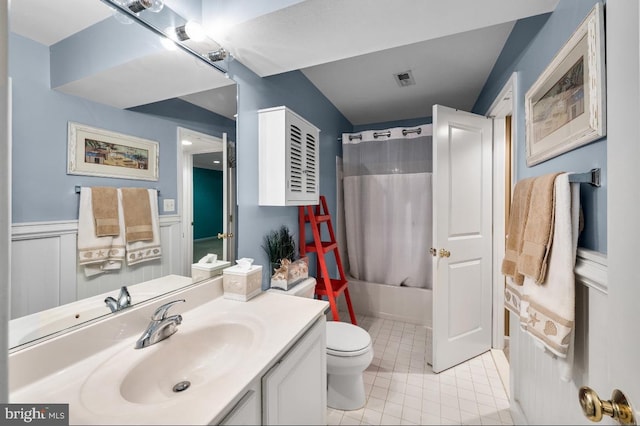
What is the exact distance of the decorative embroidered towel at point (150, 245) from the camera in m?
0.99

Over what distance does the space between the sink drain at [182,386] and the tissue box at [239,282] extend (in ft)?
1.42

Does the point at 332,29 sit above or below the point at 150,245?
above

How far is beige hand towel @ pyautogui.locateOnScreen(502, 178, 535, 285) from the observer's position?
3.56 ft

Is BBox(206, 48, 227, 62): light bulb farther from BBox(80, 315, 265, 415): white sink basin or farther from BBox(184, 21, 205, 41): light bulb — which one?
BBox(80, 315, 265, 415): white sink basin

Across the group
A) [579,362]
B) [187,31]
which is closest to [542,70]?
[579,362]

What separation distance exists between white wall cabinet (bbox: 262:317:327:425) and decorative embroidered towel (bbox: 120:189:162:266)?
2.14ft

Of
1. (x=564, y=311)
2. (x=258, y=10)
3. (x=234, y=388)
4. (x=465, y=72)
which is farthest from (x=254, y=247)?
(x=465, y=72)

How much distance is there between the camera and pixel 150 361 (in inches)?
33.0

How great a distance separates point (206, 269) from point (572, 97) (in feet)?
5.29

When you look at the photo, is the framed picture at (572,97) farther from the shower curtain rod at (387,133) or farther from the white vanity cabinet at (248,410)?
the shower curtain rod at (387,133)

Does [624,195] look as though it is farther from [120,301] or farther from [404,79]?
[404,79]

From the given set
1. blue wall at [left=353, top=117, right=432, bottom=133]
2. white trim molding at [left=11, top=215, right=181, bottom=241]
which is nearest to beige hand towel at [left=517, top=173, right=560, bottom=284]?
white trim molding at [left=11, top=215, right=181, bottom=241]

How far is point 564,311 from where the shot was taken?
0.83m

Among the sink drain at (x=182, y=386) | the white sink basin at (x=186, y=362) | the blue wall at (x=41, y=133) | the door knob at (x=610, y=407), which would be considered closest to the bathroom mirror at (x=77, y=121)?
the blue wall at (x=41, y=133)
